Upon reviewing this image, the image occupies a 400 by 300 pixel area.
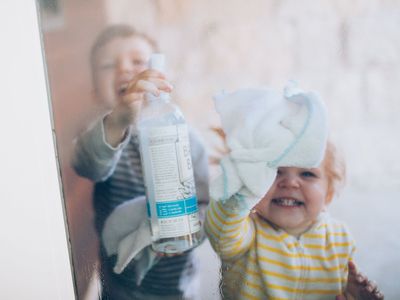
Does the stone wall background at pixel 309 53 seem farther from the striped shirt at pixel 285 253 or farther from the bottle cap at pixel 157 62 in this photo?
the striped shirt at pixel 285 253

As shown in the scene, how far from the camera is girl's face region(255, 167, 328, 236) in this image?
0.95 m

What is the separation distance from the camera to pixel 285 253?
0.97 metres

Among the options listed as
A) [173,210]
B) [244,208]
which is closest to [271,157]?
[244,208]

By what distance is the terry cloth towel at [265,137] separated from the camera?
920mm

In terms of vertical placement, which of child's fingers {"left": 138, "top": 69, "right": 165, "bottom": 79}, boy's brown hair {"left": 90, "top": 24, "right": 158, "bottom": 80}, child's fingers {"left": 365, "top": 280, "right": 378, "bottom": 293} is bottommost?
child's fingers {"left": 365, "top": 280, "right": 378, "bottom": 293}

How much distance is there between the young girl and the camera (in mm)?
955

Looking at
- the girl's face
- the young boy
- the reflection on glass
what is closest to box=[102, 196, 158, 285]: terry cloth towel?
the young boy

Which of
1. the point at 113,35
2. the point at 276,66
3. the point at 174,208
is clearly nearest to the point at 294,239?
the point at 174,208

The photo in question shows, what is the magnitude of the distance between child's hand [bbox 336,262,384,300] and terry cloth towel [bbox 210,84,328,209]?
26 centimetres

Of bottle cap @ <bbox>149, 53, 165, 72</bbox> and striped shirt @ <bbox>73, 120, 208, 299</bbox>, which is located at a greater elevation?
bottle cap @ <bbox>149, 53, 165, 72</bbox>

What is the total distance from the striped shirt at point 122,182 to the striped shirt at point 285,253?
9cm

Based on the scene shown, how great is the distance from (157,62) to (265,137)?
0.91 ft

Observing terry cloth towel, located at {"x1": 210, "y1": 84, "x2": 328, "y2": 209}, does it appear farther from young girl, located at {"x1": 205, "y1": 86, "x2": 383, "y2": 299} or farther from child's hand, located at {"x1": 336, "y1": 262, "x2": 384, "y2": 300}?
child's hand, located at {"x1": 336, "y1": 262, "x2": 384, "y2": 300}

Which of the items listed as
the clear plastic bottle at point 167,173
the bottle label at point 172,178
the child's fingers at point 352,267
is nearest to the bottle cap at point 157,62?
the clear plastic bottle at point 167,173
